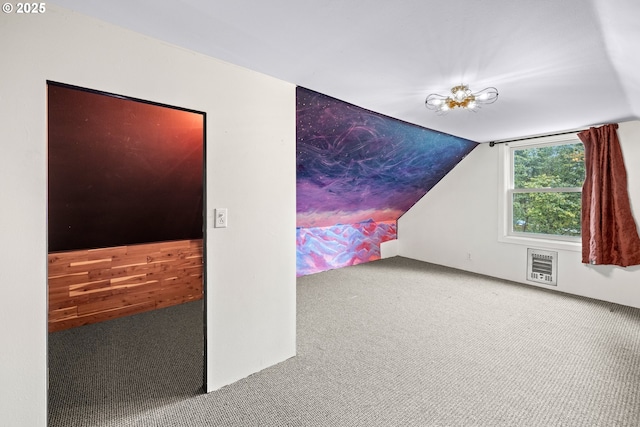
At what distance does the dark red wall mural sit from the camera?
2234 mm

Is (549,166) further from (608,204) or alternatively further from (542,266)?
(542,266)

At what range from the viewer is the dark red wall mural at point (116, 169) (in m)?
2.23

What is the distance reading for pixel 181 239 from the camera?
10.4ft

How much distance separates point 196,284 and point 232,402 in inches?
71.3

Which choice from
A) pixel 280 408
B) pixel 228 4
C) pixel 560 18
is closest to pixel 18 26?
pixel 228 4

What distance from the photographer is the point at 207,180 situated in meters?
1.61

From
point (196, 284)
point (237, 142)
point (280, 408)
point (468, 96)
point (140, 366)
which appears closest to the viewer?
point (280, 408)

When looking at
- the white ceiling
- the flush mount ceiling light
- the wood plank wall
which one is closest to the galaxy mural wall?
the white ceiling

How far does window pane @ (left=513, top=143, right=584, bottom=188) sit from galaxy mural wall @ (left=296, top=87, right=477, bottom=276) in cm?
66

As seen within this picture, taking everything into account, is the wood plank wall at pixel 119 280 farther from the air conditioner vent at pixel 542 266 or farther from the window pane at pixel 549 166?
the window pane at pixel 549 166

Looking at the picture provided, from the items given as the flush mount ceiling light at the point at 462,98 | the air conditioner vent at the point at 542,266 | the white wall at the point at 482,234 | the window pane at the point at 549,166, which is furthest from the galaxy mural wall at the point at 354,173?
the air conditioner vent at the point at 542,266

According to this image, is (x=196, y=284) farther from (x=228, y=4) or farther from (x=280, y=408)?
(x=228, y=4)

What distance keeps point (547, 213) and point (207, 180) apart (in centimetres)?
407

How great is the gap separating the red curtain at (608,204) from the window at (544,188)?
295 millimetres
